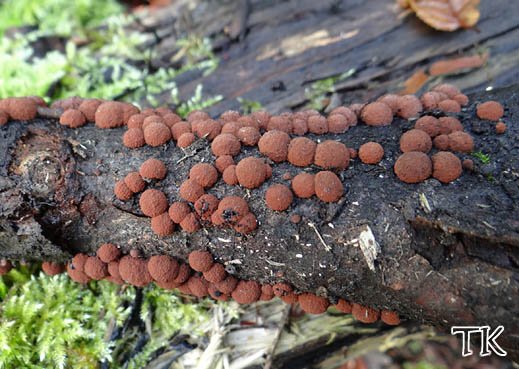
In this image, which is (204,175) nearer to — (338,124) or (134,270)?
(134,270)

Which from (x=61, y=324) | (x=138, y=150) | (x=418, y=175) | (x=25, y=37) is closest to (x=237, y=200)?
(x=138, y=150)

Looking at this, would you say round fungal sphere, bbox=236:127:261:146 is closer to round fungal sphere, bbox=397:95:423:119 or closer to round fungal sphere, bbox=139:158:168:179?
round fungal sphere, bbox=139:158:168:179

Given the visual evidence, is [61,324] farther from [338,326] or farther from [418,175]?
[418,175]

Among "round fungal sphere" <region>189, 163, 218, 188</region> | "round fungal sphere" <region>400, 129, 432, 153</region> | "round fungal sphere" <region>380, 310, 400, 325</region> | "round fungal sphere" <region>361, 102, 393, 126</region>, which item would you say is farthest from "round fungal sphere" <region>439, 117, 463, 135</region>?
"round fungal sphere" <region>189, 163, 218, 188</region>

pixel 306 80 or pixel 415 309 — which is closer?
pixel 415 309

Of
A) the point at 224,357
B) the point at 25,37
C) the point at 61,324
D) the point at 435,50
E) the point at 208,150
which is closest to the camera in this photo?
the point at 208,150

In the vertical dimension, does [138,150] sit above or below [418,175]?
above

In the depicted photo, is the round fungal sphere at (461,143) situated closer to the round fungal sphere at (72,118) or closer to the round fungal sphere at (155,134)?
the round fungal sphere at (155,134)

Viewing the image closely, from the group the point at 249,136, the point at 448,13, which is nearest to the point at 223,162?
the point at 249,136
